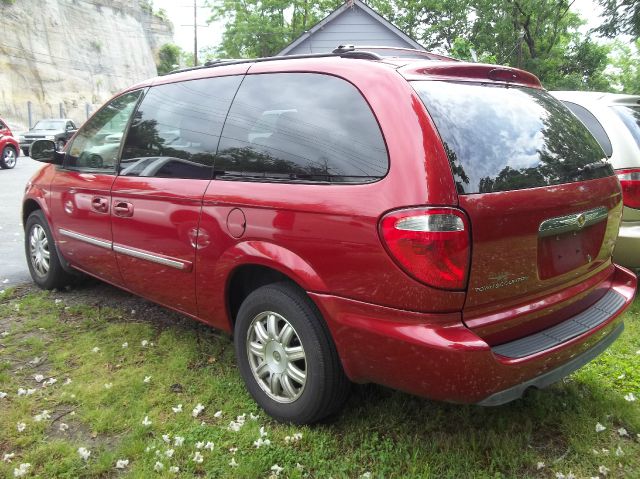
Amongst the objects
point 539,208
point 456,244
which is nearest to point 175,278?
point 456,244

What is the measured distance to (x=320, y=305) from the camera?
2.29 meters

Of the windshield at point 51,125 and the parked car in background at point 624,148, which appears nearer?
the parked car in background at point 624,148

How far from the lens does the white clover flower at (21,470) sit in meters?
2.31

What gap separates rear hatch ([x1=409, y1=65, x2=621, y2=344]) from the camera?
2027 mm

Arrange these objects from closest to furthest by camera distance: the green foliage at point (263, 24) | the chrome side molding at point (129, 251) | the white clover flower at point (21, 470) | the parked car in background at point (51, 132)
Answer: the white clover flower at point (21, 470) < the chrome side molding at point (129, 251) < the parked car in background at point (51, 132) < the green foliage at point (263, 24)

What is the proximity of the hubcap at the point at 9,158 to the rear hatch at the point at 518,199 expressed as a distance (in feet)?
56.9

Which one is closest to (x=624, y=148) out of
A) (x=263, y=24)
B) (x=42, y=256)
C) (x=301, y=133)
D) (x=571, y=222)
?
(x=571, y=222)

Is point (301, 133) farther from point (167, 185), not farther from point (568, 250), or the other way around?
point (568, 250)

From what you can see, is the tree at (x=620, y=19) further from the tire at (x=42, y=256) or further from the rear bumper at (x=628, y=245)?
the tire at (x=42, y=256)

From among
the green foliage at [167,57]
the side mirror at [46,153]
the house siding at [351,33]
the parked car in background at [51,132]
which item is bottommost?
the parked car in background at [51,132]

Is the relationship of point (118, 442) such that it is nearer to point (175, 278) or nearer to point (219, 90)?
point (175, 278)

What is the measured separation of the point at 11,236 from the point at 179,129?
16.5ft

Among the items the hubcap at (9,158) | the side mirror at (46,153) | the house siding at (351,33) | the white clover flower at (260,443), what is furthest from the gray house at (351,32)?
the white clover flower at (260,443)

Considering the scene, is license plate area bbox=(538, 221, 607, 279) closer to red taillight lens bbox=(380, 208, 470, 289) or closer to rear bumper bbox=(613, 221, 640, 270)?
red taillight lens bbox=(380, 208, 470, 289)
